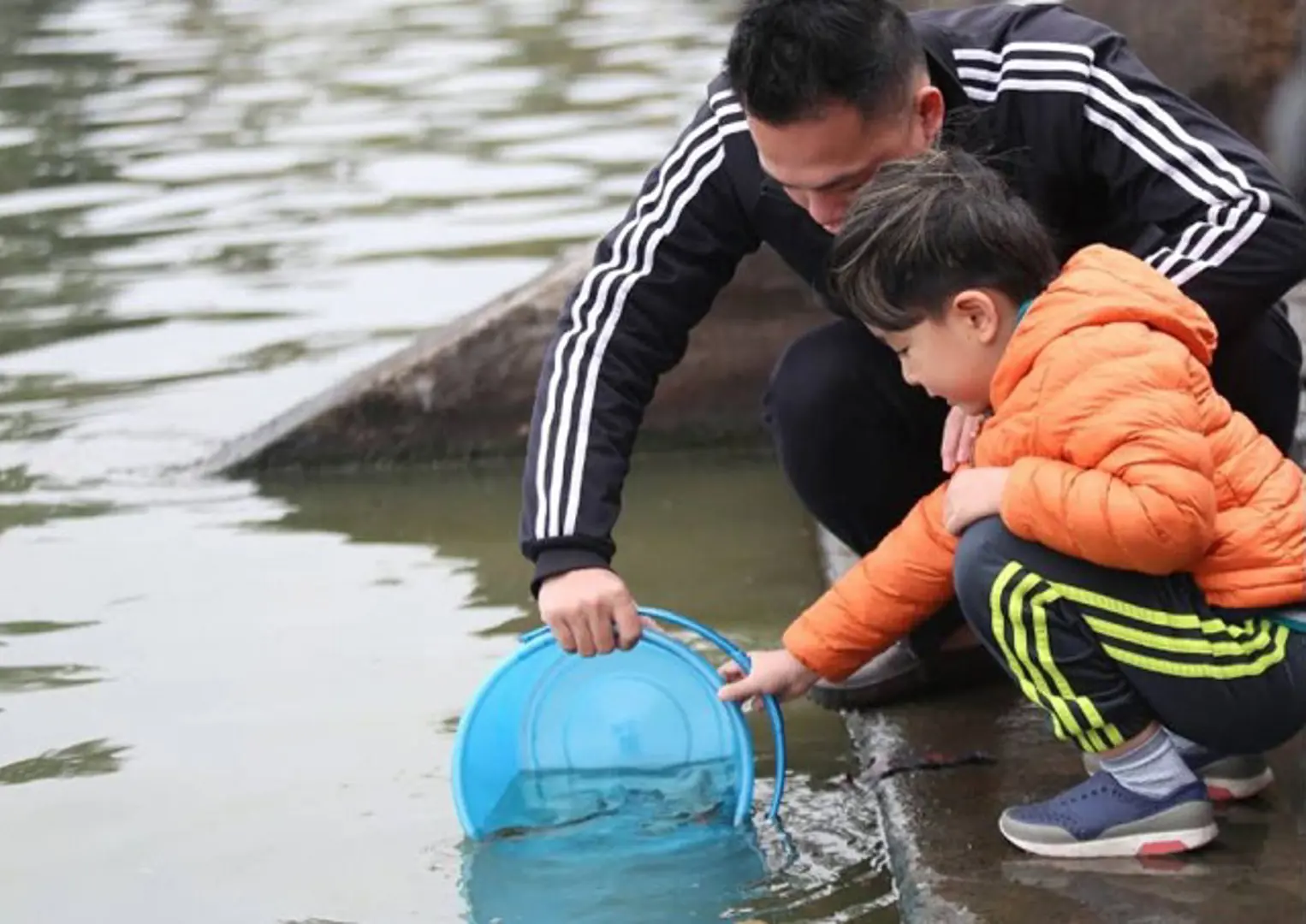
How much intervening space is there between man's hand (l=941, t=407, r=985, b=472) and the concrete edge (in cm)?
48

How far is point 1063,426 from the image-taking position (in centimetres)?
295

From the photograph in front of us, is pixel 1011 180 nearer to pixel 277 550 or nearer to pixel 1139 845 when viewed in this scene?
pixel 1139 845

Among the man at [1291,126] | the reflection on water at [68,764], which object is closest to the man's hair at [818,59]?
the reflection on water at [68,764]

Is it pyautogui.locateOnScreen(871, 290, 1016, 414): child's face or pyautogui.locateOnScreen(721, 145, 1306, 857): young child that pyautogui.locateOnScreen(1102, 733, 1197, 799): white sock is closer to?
pyautogui.locateOnScreen(721, 145, 1306, 857): young child

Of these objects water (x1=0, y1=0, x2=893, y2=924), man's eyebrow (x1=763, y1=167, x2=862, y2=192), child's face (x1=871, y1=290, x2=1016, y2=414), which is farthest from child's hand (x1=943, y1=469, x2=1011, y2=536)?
water (x1=0, y1=0, x2=893, y2=924)

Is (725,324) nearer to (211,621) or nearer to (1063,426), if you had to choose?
(211,621)

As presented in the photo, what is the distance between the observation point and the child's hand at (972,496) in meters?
3.05

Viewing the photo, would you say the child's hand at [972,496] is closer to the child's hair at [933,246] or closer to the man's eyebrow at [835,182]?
the child's hair at [933,246]

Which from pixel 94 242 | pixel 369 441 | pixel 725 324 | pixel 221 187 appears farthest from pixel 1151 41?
pixel 221 187

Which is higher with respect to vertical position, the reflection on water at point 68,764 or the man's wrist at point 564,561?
the man's wrist at point 564,561

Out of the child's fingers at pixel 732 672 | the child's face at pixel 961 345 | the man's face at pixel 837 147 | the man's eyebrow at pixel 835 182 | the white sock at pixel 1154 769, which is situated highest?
the man's face at pixel 837 147

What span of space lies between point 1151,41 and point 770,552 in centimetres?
142

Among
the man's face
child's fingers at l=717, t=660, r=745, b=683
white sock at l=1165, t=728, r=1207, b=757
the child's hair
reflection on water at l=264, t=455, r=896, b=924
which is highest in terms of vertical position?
the man's face

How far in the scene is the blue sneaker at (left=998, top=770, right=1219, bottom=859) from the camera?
308 cm
